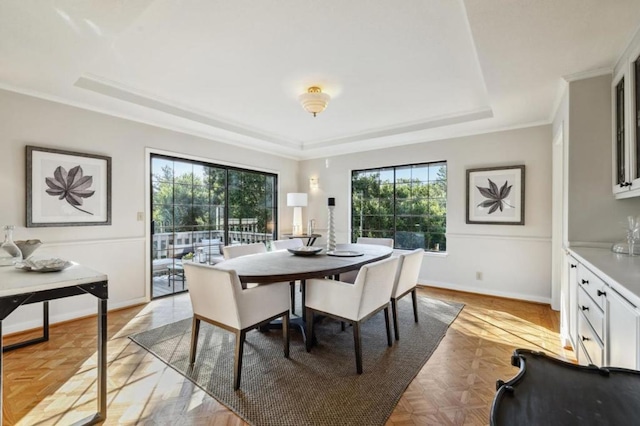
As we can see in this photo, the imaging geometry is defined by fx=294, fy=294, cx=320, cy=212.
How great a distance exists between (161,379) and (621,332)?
2.62m

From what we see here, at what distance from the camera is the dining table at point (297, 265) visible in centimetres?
212

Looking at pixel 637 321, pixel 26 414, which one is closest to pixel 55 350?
pixel 26 414

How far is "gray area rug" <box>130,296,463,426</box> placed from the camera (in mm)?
1743

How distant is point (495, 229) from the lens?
159 inches

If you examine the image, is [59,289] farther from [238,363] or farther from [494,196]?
[494,196]

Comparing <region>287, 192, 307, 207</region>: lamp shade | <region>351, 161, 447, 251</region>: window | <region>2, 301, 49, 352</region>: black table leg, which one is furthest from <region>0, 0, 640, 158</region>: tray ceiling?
<region>2, 301, 49, 352</region>: black table leg

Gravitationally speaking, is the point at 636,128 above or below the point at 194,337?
above

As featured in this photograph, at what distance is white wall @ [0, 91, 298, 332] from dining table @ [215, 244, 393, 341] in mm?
1753

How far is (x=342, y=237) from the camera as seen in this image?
545 centimetres

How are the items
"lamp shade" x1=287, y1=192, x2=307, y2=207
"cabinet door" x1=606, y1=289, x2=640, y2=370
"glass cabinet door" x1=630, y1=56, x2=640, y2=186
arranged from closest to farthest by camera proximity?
"cabinet door" x1=606, y1=289, x2=640, y2=370
"glass cabinet door" x1=630, y1=56, x2=640, y2=186
"lamp shade" x1=287, y1=192, x2=307, y2=207

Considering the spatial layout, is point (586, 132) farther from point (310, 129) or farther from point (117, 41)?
point (117, 41)

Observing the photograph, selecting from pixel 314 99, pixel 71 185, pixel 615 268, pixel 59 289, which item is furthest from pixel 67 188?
pixel 615 268

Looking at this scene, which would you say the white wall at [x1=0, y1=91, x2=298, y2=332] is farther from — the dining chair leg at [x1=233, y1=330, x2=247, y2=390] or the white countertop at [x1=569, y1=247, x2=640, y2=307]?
the white countertop at [x1=569, y1=247, x2=640, y2=307]

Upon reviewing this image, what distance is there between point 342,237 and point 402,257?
108 inches
